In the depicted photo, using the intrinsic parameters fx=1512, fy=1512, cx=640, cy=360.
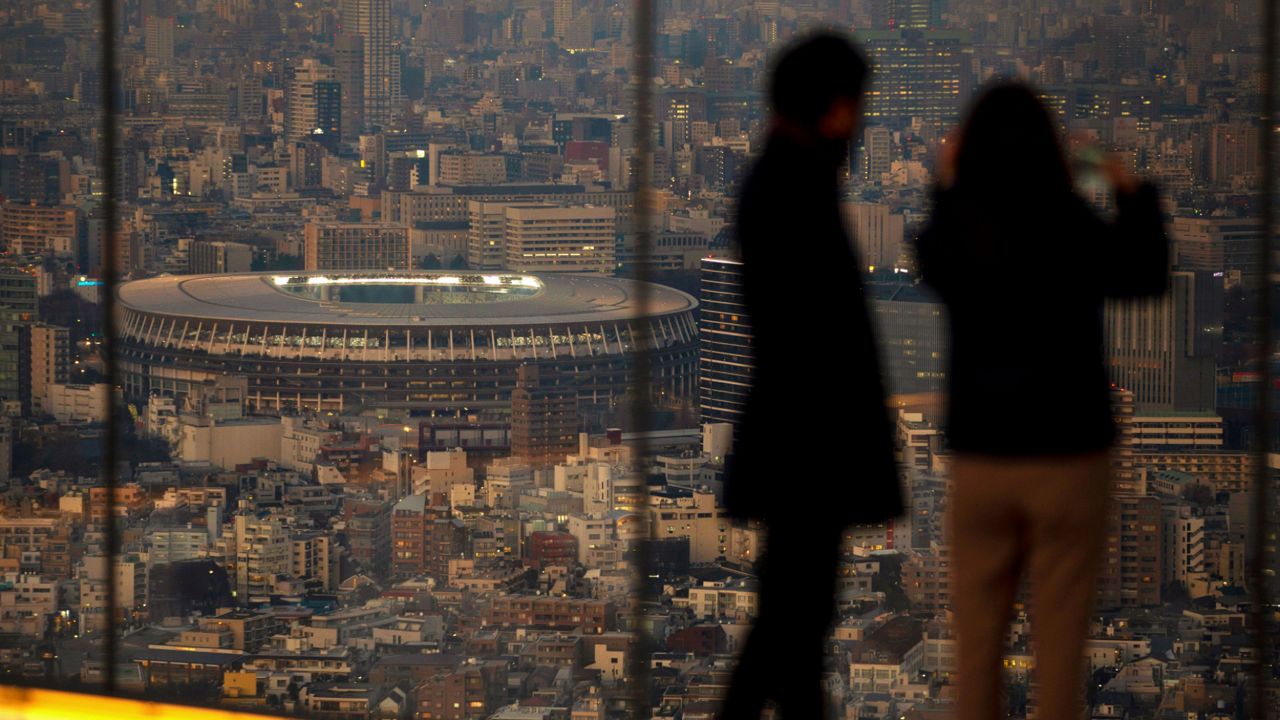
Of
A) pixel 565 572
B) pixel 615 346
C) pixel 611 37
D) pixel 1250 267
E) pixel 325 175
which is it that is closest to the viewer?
pixel 1250 267

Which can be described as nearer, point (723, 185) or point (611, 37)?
point (723, 185)

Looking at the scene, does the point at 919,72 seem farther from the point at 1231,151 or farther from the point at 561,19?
the point at 561,19

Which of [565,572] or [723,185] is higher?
[723,185]

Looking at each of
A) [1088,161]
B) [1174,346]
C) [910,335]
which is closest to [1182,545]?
[1174,346]

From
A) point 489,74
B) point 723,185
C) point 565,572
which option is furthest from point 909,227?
point 489,74

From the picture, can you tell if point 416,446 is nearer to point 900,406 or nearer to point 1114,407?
point 900,406
